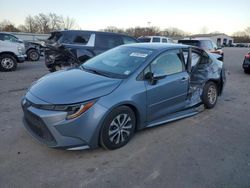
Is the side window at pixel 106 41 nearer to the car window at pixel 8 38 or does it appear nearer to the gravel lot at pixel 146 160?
the gravel lot at pixel 146 160

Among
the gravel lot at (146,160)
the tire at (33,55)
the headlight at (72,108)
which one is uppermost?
the tire at (33,55)

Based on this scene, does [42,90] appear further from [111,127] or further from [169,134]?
[169,134]

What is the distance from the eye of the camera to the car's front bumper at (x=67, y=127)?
3.12m

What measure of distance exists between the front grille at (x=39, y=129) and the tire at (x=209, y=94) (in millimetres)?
3600

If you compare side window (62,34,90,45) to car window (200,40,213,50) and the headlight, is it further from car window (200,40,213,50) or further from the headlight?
car window (200,40,213,50)

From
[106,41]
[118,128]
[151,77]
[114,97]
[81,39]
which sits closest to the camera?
[114,97]

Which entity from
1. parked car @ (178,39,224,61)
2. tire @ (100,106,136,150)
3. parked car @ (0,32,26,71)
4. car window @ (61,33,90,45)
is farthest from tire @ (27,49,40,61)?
tire @ (100,106,136,150)

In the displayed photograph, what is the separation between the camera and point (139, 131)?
4352 mm

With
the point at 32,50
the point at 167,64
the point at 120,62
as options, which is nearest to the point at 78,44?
the point at 120,62

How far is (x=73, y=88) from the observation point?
11.3 ft

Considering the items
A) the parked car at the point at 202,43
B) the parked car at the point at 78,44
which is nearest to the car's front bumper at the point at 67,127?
the parked car at the point at 78,44

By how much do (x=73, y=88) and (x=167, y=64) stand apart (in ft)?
6.08

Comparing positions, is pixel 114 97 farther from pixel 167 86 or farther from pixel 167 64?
pixel 167 64

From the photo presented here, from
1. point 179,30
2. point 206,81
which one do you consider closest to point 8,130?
point 206,81
